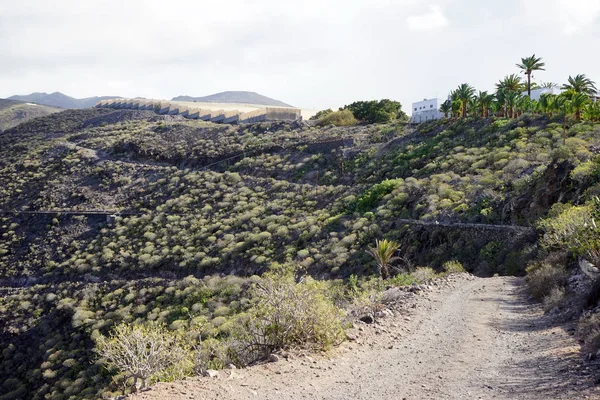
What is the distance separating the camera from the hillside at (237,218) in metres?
25.2

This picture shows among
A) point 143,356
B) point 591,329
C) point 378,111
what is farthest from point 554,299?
point 378,111

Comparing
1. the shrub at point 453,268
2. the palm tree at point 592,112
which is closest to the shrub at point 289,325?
the shrub at point 453,268

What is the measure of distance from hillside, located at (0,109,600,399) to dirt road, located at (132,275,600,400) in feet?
8.08

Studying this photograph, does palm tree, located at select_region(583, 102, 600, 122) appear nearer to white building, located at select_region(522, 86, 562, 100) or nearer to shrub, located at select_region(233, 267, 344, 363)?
white building, located at select_region(522, 86, 562, 100)

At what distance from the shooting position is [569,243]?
13.6m

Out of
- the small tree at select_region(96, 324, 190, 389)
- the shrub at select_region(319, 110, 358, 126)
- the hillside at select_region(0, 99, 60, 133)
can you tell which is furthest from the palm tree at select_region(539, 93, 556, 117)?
the hillside at select_region(0, 99, 60, 133)

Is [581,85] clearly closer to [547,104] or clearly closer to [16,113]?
[547,104]

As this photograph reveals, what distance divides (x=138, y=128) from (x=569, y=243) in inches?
3316

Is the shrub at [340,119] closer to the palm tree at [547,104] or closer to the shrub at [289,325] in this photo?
the palm tree at [547,104]

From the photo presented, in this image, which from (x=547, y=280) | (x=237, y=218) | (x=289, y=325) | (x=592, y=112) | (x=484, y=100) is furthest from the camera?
(x=484, y=100)

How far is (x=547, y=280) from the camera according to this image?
13531 millimetres

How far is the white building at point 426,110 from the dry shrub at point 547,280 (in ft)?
→ 186

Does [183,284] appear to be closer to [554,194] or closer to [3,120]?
[554,194]

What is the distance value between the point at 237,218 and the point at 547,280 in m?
31.5
